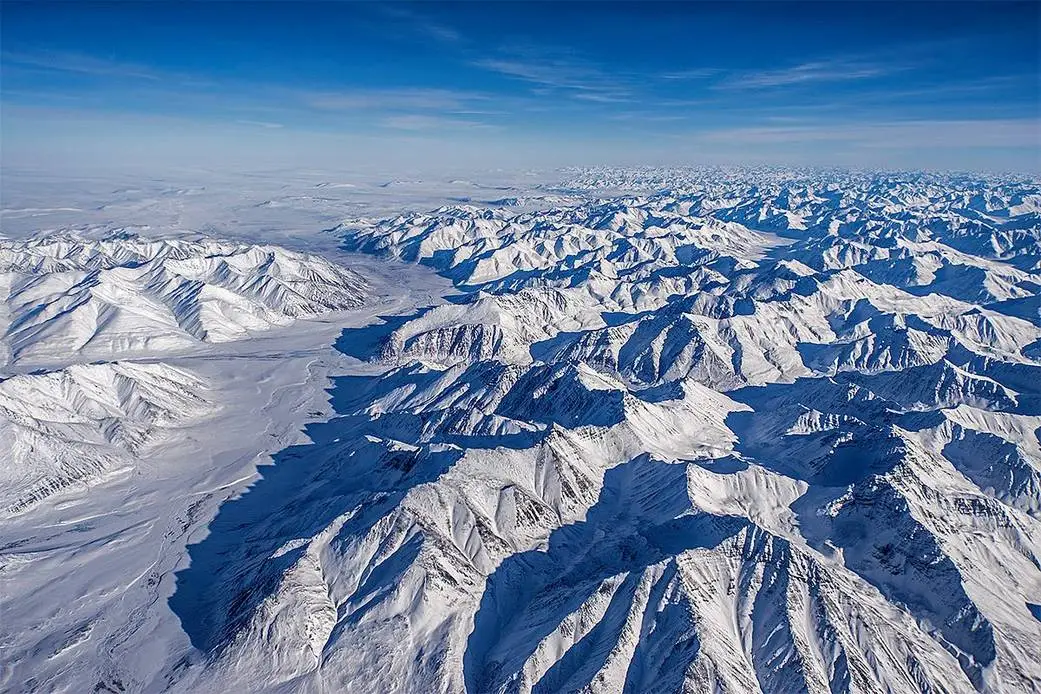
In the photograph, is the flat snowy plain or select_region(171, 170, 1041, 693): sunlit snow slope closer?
select_region(171, 170, 1041, 693): sunlit snow slope

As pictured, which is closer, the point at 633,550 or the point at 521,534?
the point at 633,550

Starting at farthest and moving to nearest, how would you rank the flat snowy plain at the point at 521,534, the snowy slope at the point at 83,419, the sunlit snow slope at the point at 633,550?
the snowy slope at the point at 83,419 < the flat snowy plain at the point at 521,534 < the sunlit snow slope at the point at 633,550

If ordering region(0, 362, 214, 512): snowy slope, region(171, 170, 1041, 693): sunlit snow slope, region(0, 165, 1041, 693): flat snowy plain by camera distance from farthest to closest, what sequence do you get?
region(0, 362, 214, 512): snowy slope < region(0, 165, 1041, 693): flat snowy plain < region(171, 170, 1041, 693): sunlit snow slope

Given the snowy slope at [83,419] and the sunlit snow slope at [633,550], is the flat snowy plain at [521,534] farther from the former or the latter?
the snowy slope at [83,419]

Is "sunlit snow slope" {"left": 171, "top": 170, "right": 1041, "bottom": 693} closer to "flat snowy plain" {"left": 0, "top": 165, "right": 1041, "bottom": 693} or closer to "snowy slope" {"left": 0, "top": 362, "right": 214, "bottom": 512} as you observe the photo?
"flat snowy plain" {"left": 0, "top": 165, "right": 1041, "bottom": 693}

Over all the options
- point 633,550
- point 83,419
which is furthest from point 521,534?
point 83,419

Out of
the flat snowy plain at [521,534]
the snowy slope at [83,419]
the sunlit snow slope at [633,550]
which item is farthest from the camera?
the snowy slope at [83,419]

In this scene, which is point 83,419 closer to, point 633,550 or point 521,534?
point 521,534

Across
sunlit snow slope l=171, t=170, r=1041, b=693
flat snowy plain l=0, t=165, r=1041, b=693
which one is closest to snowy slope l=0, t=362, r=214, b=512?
flat snowy plain l=0, t=165, r=1041, b=693

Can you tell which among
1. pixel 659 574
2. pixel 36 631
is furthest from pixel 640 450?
pixel 36 631

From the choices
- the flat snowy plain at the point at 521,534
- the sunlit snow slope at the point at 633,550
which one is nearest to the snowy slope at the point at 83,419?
the flat snowy plain at the point at 521,534

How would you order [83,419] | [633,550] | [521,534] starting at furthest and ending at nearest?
[83,419]
[521,534]
[633,550]
